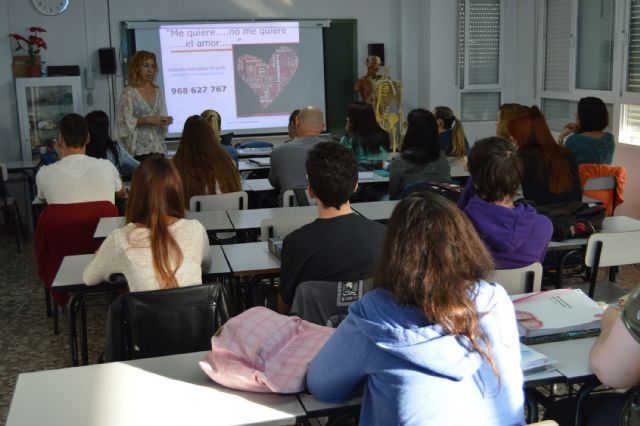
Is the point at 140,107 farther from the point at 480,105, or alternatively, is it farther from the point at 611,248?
the point at 480,105

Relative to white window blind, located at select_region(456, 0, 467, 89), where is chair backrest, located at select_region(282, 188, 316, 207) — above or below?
below

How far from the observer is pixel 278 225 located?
386 centimetres

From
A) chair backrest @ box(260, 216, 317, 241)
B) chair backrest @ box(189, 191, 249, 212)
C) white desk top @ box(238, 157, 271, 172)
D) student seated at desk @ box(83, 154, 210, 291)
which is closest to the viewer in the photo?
student seated at desk @ box(83, 154, 210, 291)

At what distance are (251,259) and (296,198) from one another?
1.56 metres

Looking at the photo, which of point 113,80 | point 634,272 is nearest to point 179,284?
point 634,272

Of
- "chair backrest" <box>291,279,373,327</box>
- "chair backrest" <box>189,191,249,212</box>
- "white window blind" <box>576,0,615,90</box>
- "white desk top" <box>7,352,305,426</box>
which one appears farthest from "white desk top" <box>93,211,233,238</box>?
"white window blind" <box>576,0,615,90</box>

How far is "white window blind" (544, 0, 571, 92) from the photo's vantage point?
8117 millimetres

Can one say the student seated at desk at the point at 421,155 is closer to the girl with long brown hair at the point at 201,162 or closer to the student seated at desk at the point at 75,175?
the girl with long brown hair at the point at 201,162

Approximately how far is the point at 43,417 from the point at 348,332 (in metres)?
0.82

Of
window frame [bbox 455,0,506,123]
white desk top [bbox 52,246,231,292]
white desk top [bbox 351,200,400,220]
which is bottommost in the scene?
white desk top [bbox 52,246,231,292]

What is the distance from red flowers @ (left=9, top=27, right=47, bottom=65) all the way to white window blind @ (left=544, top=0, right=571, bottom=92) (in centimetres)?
541

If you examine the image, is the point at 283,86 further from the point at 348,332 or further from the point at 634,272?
the point at 348,332

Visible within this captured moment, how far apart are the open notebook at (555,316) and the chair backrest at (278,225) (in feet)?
4.84

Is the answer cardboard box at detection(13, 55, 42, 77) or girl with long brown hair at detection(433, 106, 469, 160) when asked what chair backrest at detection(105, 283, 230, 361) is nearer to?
girl with long brown hair at detection(433, 106, 469, 160)
